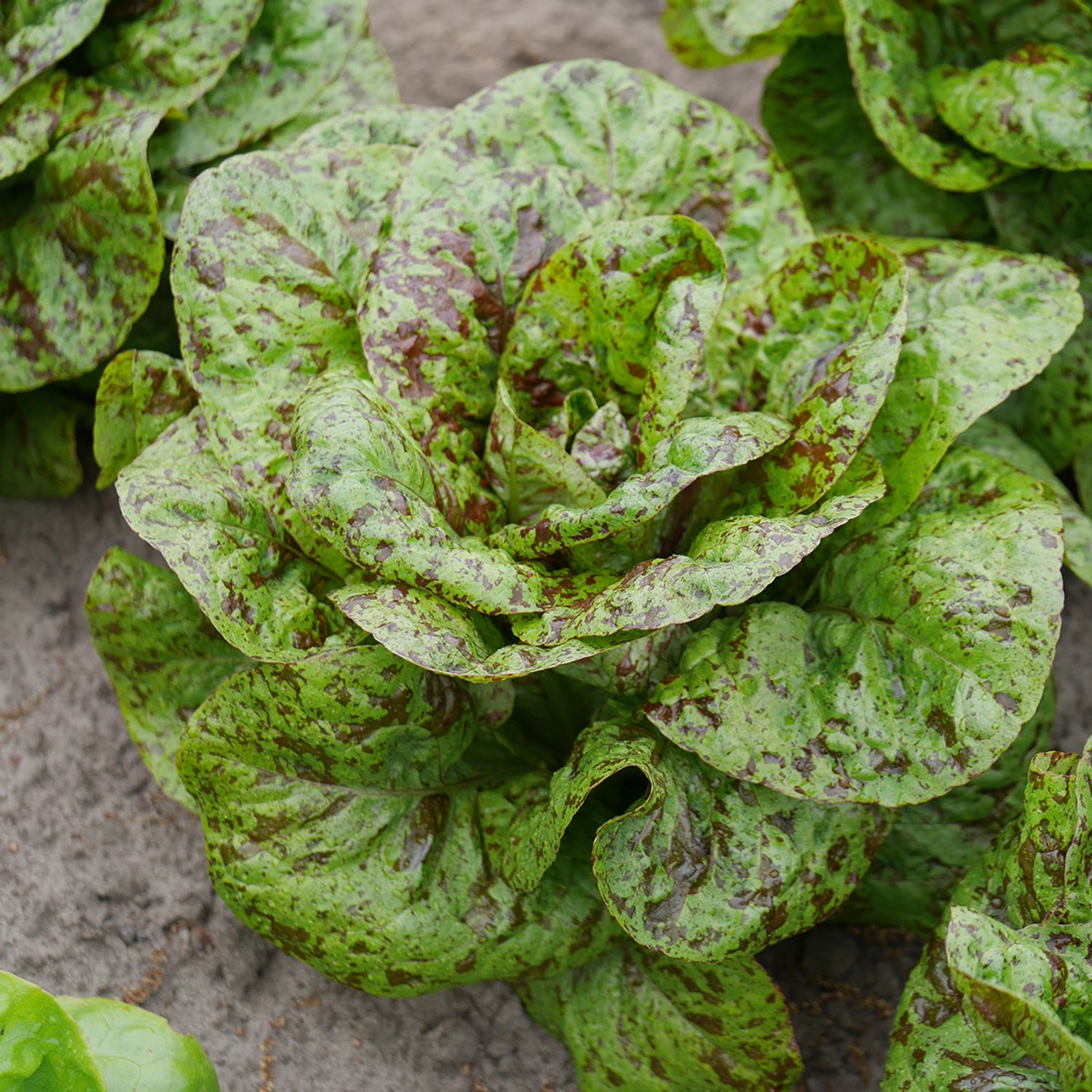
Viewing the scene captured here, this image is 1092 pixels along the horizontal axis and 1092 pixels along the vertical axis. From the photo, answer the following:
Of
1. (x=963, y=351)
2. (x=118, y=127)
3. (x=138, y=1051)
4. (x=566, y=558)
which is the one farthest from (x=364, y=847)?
(x=118, y=127)

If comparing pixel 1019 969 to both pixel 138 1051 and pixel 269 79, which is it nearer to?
pixel 138 1051

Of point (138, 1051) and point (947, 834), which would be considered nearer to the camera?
point (138, 1051)

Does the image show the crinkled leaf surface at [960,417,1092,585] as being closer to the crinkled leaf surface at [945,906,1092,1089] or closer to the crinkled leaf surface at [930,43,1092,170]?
the crinkled leaf surface at [930,43,1092,170]

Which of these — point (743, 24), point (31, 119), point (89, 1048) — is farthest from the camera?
point (743, 24)

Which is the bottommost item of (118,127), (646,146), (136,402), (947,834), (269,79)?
(947,834)

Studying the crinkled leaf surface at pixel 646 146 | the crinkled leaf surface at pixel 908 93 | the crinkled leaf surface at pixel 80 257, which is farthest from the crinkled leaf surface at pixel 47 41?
the crinkled leaf surface at pixel 908 93

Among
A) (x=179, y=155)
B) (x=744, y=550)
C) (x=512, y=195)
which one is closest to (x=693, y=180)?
(x=512, y=195)

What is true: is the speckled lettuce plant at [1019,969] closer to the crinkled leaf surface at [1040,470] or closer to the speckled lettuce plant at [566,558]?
the speckled lettuce plant at [566,558]
